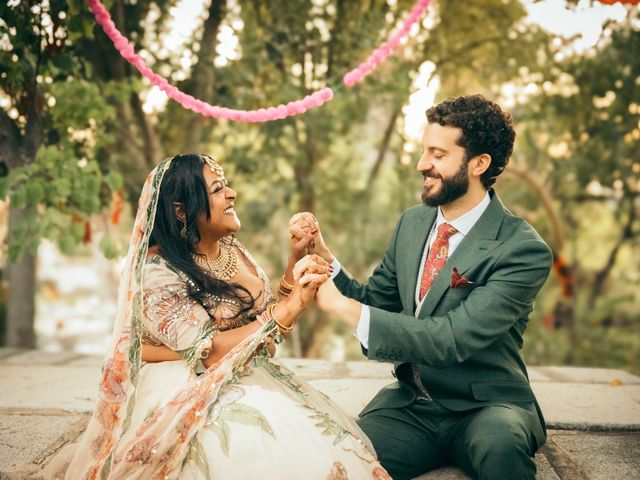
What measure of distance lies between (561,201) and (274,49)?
5308 millimetres

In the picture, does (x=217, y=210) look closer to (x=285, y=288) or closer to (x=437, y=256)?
(x=285, y=288)

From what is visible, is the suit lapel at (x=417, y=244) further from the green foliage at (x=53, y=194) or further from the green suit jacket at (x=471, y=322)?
the green foliage at (x=53, y=194)

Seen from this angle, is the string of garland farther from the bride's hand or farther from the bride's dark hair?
the bride's hand

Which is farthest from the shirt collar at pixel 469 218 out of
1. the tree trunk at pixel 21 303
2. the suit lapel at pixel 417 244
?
the tree trunk at pixel 21 303

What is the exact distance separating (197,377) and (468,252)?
1.22 m

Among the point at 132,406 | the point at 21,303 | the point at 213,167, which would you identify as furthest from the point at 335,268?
the point at 21,303

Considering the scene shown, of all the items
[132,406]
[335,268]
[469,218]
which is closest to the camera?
[132,406]

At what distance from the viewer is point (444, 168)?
9.66ft

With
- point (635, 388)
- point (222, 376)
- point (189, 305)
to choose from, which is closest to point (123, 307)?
point (189, 305)

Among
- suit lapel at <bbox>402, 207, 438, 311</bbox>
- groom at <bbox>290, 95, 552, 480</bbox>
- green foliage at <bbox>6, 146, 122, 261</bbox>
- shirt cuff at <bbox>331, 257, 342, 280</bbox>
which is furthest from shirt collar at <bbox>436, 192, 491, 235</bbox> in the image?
green foliage at <bbox>6, 146, 122, 261</bbox>

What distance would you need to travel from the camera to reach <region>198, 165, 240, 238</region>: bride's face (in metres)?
2.85

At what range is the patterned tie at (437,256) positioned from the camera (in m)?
2.99

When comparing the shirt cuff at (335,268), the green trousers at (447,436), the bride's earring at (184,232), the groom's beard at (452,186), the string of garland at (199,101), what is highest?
the string of garland at (199,101)

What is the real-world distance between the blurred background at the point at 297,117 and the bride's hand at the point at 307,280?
2218 millimetres
